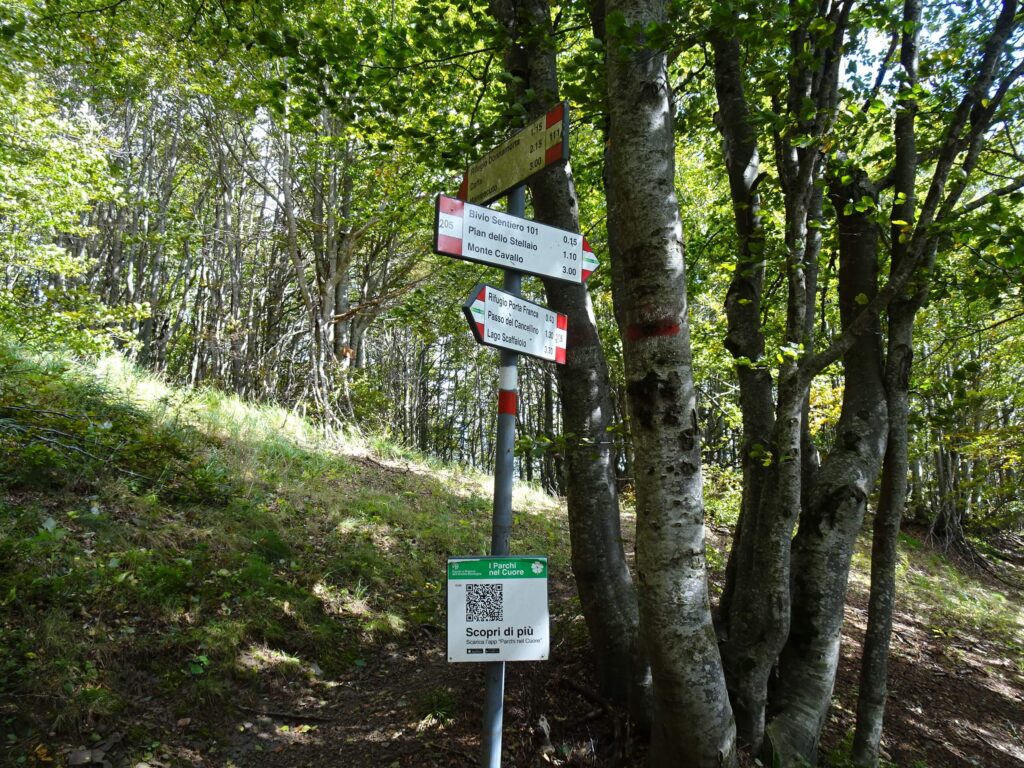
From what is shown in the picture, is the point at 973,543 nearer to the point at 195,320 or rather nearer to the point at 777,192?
the point at 777,192

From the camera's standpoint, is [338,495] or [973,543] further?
[973,543]

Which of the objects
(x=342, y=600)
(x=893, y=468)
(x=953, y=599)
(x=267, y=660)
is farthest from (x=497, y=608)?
(x=953, y=599)

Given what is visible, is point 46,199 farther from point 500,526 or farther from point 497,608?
point 497,608

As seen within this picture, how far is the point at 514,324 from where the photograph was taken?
7.80 feet

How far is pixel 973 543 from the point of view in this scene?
1409 cm

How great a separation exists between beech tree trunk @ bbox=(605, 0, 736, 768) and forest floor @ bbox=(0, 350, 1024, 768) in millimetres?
947

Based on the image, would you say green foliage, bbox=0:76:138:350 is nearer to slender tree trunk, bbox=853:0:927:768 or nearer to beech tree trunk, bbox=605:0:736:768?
beech tree trunk, bbox=605:0:736:768

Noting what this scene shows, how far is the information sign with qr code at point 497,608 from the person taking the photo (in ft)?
7.25

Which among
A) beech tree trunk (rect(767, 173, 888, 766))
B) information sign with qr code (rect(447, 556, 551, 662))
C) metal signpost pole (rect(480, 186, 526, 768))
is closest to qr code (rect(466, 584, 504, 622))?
information sign with qr code (rect(447, 556, 551, 662))

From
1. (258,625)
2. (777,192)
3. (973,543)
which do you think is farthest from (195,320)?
(973,543)

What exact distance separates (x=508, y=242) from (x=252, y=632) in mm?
3568

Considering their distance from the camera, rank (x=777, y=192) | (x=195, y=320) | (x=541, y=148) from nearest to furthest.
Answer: (x=541, y=148) → (x=777, y=192) → (x=195, y=320)

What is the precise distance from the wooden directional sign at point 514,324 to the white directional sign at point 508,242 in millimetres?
179

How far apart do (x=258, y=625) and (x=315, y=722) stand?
3.07 feet
